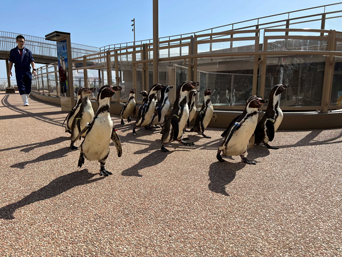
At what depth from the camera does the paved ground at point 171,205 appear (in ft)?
6.01

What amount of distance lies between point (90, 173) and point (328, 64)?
7007 millimetres

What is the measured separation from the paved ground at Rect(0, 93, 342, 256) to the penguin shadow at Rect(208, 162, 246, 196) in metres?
0.01

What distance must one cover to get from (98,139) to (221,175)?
177 centimetres

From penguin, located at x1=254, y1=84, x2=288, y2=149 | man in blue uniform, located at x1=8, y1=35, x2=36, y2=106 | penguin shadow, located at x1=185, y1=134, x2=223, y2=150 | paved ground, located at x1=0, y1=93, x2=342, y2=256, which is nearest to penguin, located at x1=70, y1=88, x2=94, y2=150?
paved ground, located at x1=0, y1=93, x2=342, y2=256

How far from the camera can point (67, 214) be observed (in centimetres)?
224

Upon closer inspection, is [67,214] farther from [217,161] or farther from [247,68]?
[247,68]

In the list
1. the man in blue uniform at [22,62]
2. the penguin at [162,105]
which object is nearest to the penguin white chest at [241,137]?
the penguin at [162,105]

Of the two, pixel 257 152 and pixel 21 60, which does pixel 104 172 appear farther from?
pixel 21 60

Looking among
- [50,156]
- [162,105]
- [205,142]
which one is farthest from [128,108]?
[50,156]

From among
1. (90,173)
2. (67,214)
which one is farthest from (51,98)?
(67,214)

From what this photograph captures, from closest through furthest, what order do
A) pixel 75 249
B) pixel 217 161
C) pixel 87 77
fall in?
pixel 75 249
pixel 217 161
pixel 87 77

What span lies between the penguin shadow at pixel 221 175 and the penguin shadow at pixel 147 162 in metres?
0.92

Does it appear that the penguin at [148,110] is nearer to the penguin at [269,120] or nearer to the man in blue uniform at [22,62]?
the penguin at [269,120]

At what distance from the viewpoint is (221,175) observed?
3277 mm
